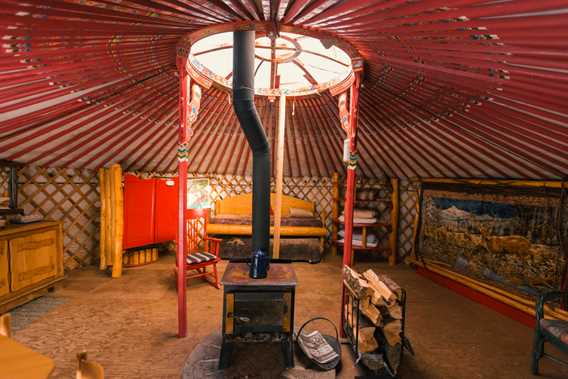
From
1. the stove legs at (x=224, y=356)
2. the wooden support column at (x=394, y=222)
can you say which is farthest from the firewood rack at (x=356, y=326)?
the wooden support column at (x=394, y=222)

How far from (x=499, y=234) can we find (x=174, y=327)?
4198mm

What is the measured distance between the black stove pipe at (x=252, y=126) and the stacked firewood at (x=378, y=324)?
3.25ft

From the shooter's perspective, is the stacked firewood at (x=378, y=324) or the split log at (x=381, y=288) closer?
the stacked firewood at (x=378, y=324)

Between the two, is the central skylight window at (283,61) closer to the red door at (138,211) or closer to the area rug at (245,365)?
the red door at (138,211)

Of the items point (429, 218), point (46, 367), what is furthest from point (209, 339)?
point (429, 218)

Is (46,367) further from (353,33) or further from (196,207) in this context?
(196,207)

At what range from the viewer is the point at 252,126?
2574 mm

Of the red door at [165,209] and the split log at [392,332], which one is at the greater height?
the red door at [165,209]

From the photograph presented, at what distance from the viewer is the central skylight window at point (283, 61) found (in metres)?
3.26

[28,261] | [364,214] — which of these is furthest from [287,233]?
[28,261]

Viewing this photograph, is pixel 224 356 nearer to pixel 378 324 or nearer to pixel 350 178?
pixel 378 324

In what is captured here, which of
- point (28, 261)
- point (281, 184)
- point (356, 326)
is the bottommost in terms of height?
point (356, 326)

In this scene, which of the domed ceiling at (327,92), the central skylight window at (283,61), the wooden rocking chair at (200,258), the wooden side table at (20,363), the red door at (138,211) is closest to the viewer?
the wooden side table at (20,363)

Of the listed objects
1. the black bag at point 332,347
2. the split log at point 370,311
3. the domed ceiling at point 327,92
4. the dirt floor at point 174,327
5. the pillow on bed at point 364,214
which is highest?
the domed ceiling at point 327,92
